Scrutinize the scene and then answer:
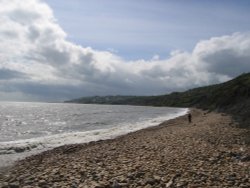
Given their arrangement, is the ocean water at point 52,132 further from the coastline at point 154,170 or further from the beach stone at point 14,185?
the beach stone at point 14,185

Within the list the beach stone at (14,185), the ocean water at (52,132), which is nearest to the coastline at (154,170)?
the beach stone at (14,185)

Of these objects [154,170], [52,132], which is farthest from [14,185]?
[52,132]

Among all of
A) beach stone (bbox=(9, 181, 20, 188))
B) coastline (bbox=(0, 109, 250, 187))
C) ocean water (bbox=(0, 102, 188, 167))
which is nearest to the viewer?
coastline (bbox=(0, 109, 250, 187))

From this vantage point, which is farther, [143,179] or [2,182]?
[2,182]

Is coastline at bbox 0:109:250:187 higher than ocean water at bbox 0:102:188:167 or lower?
higher

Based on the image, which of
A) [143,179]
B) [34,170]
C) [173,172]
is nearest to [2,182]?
[34,170]

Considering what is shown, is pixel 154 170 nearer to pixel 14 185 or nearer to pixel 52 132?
pixel 14 185

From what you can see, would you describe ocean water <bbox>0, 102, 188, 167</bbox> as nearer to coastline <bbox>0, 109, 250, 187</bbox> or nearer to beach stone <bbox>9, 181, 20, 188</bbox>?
coastline <bbox>0, 109, 250, 187</bbox>

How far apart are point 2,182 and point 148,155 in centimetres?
909

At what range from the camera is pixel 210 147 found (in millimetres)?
25609

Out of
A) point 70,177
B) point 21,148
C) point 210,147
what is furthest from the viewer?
point 21,148

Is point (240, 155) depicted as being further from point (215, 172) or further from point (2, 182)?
point (2, 182)

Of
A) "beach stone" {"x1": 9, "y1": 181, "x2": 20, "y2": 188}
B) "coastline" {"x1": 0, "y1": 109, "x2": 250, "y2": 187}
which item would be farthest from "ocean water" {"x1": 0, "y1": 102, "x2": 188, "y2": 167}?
"beach stone" {"x1": 9, "y1": 181, "x2": 20, "y2": 188}

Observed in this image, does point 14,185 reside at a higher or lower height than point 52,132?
higher
